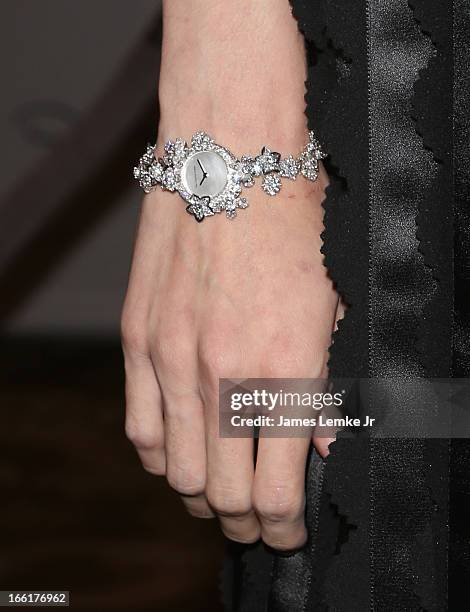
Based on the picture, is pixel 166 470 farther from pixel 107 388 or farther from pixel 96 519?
pixel 107 388

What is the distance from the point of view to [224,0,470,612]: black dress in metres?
0.65

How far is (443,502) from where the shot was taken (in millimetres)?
698

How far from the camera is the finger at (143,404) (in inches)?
27.5

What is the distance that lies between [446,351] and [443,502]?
0.13m

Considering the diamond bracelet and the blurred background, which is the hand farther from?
the blurred background

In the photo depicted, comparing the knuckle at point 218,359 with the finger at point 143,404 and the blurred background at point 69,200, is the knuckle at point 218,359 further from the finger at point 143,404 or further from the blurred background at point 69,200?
the blurred background at point 69,200

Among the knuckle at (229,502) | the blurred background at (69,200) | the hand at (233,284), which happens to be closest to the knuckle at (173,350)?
the hand at (233,284)

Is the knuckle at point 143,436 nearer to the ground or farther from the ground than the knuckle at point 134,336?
nearer to the ground

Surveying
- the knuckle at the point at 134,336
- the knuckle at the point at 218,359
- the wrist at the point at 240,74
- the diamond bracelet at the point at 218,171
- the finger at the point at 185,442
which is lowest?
the finger at the point at 185,442
